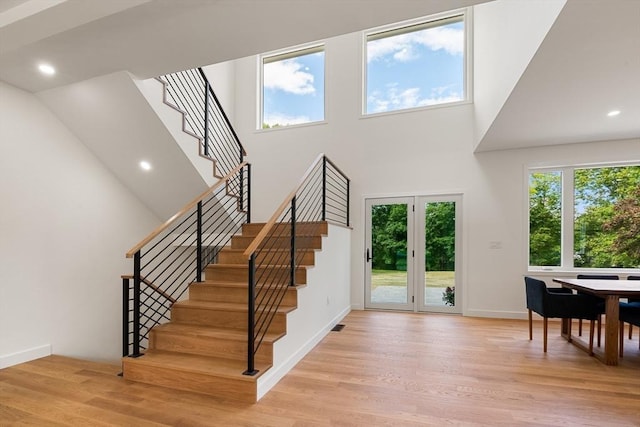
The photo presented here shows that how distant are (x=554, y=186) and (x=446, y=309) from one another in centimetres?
260

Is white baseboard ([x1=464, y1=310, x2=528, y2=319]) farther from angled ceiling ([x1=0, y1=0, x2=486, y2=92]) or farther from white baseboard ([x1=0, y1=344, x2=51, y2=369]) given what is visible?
white baseboard ([x1=0, y1=344, x2=51, y2=369])

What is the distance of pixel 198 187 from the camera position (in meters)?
4.34

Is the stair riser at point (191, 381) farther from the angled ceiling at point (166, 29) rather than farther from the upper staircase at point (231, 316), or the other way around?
the angled ceiling at point (166, 29)

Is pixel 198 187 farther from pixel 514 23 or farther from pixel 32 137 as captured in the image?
pixel 514 23

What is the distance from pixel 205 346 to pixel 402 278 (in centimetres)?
350

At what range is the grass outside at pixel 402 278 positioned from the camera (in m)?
5.19

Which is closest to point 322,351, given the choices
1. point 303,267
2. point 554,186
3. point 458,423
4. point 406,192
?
point 303,267

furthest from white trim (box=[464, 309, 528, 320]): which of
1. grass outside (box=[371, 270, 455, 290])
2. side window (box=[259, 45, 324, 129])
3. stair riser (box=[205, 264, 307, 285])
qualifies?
side window (box=[259, 45, 324, 129])

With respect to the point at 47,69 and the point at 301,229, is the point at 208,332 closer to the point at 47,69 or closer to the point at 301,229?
the point at 301,229

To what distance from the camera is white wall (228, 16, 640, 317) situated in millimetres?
4902

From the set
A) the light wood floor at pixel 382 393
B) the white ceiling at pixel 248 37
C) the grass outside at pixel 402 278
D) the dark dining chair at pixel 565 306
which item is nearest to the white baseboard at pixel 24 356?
the light wood floor at pixel 382 393

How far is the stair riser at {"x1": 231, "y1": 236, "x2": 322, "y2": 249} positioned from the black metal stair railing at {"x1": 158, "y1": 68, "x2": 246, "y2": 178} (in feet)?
3.41

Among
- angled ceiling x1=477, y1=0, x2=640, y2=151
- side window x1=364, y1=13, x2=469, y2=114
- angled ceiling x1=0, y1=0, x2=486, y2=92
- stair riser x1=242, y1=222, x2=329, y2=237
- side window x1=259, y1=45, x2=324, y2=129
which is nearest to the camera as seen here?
angled ceiling x1=477, y1=0, x2=640, y2=151

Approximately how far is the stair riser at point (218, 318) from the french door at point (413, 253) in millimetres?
2825
